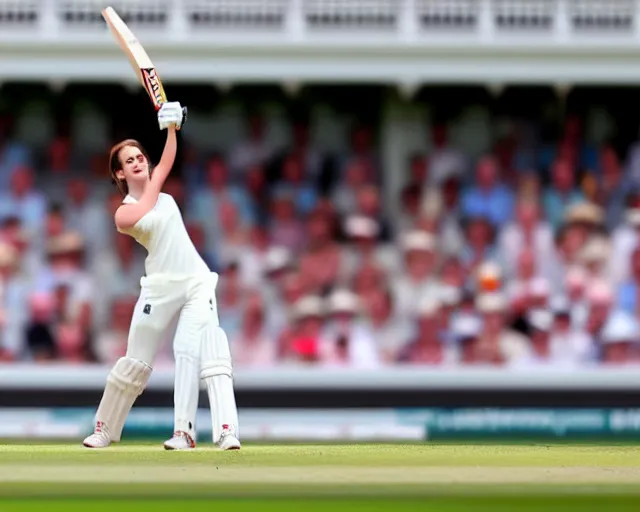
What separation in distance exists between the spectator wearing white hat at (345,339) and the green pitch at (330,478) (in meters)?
4.85

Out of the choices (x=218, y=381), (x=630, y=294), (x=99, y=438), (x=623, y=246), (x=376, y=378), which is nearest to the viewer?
(x=218, y=381)

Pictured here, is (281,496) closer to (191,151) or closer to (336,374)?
(336,374)

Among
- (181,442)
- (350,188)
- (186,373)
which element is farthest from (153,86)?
(350,188)

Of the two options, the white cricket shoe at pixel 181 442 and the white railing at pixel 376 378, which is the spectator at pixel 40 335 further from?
the white cricket shoe at pixel 181 442

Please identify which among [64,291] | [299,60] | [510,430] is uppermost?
[299,60]

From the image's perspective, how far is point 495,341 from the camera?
1561cm

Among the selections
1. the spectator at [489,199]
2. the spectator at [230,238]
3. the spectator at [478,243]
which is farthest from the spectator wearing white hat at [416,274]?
the spectator at [230,238]

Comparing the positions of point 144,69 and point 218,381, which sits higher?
point 144,69

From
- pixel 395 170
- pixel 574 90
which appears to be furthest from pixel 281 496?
pixel 574 90

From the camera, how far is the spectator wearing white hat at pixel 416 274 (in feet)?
52.6

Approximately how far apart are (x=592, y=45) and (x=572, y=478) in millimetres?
10259

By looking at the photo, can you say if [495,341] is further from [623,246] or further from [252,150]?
[252,150]

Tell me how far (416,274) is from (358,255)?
2.00 ft

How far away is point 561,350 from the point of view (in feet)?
51.2
